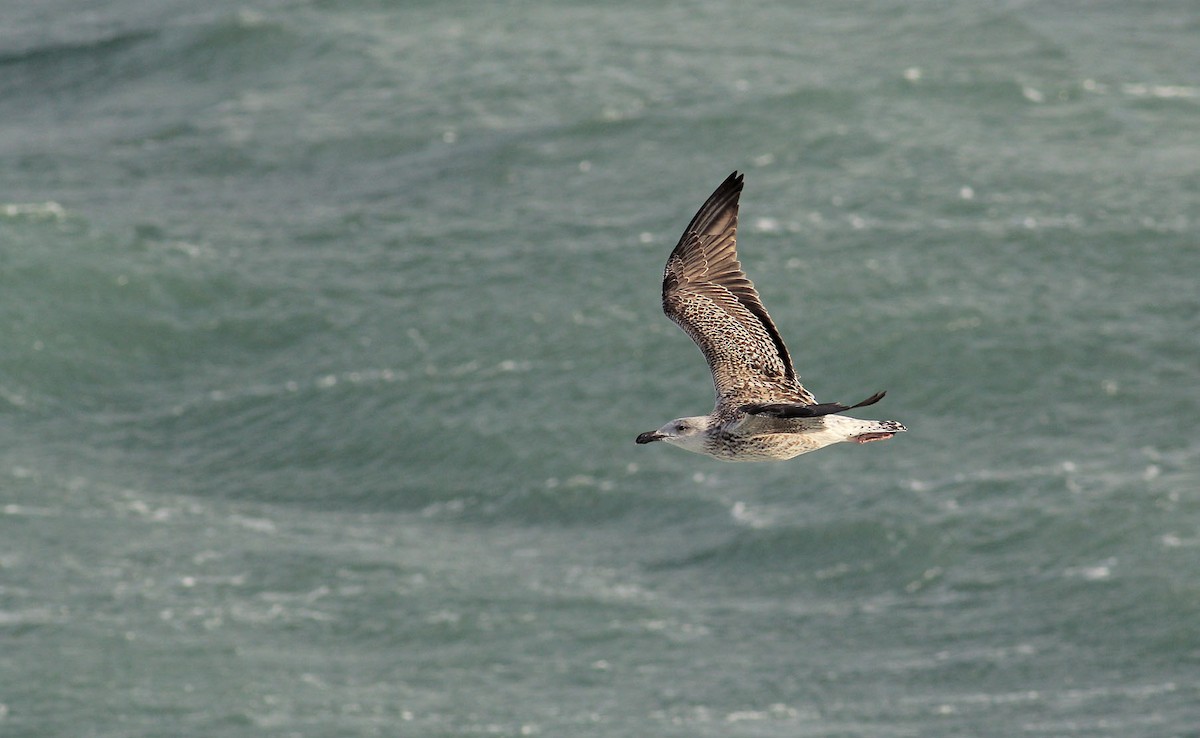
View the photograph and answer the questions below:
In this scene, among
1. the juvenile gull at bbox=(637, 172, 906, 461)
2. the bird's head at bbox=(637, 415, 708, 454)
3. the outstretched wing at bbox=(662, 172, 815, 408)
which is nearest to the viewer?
the juvenile gull at bbox=(637, 172, 906, 461)

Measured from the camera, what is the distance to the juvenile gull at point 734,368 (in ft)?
59.8

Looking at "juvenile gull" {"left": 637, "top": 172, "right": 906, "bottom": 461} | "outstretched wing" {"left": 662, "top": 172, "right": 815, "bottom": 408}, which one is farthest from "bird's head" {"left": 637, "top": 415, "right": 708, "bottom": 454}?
"outstretched wing" {"left": 662, "top": 172, "right": 815, "bottom": 408}

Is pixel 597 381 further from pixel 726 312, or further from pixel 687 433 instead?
pixel 687 433

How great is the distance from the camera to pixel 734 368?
66.7 feet

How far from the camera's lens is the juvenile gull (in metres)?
18.2

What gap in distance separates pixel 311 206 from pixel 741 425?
161ft

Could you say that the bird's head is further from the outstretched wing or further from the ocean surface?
the ocean surface

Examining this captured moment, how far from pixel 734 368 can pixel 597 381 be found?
35.3 meters

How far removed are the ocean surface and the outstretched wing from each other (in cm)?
2379

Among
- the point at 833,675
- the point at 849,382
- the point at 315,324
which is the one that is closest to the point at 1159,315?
the point at 849,382

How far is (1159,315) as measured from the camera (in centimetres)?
5488

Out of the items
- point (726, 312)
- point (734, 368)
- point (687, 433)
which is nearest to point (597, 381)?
point (726, 312)

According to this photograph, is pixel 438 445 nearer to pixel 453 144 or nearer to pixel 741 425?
pixel 453 144

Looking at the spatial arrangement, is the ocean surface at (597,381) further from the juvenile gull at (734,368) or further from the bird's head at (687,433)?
the bird's head at (687,433)
